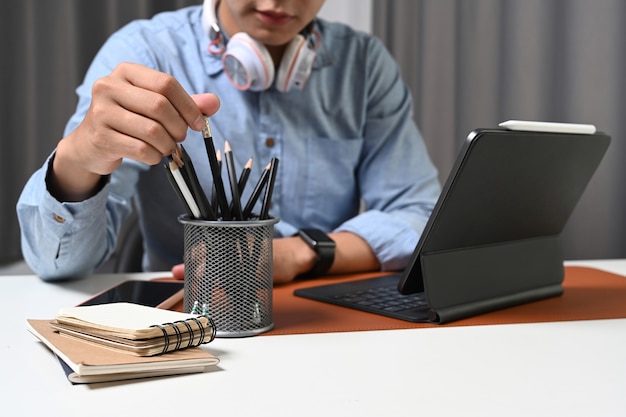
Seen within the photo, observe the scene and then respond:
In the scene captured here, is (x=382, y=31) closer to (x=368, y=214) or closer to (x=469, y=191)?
(x=368, y=214)

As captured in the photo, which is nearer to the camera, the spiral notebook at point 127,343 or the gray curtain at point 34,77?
the spiral notebook at point 127,343

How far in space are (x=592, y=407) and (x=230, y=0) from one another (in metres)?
0.88

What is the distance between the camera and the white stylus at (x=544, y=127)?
0.76 m

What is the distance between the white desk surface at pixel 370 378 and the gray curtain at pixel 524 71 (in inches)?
61.8

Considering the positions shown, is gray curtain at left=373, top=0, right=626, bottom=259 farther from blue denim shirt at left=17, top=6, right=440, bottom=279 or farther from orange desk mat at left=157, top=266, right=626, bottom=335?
orange desk mat at left=157, top=266, right=626, bottom=335

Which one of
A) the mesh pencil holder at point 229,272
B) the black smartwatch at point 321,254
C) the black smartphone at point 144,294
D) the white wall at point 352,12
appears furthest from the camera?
the white wall at point 352,12

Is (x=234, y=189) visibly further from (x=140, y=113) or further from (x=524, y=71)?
(x=524, y=71)

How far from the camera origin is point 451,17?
235 centimetres

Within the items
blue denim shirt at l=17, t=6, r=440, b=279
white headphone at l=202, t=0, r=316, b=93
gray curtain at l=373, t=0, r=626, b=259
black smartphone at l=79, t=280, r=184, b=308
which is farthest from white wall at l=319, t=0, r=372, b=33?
black smartphone at l=79, t=280, r=184, b=308

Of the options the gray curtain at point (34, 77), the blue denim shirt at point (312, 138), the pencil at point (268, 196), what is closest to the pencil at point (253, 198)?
the pencil at point (268, 196)

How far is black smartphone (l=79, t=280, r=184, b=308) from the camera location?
31.5 inches

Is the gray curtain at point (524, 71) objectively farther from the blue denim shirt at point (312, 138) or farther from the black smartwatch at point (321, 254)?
the black smartwatch at point (321, 254)

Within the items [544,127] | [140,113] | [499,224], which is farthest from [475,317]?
[140,113]

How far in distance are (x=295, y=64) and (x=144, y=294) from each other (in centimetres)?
55
